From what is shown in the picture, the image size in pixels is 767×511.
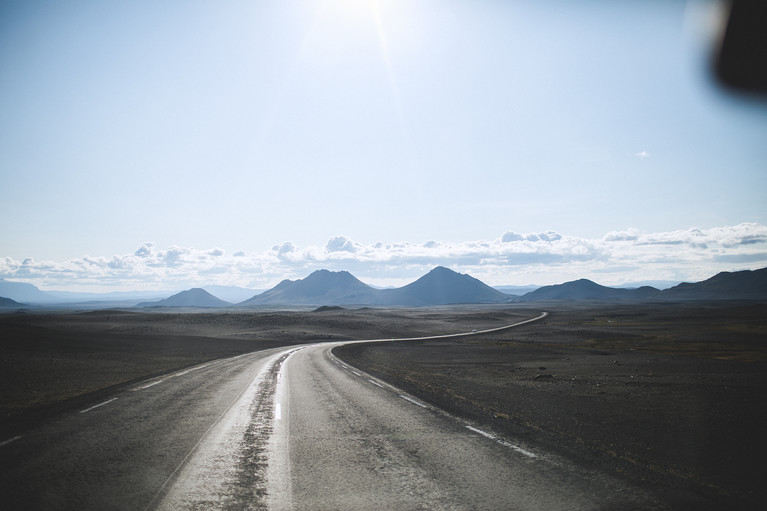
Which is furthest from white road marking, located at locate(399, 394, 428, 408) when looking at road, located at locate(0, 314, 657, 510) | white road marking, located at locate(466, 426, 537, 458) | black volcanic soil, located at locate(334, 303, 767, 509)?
white road marking, located at locate(466, 426, 537, 458)

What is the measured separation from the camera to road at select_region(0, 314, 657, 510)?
5.50 m

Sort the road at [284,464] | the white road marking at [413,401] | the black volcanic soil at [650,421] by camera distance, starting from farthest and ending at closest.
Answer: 1. the white road marking at [413,401]
2. the black volcanic soil at [650,421]
3. the road at [284,464]

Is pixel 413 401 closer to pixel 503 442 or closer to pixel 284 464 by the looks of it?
pixel 503 442

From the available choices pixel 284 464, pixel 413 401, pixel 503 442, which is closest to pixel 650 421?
pixel 503 442

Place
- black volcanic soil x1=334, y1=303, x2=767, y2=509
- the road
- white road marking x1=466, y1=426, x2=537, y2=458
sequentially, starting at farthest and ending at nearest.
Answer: white road marking x1=466, y1=426, x2=537, y2=458 < black volcanic soil x1=334, y1=303, x2=767, y2=509 < the road

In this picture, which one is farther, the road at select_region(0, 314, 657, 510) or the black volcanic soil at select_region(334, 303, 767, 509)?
the black volcanic soil at select_region(334, 303, 767, 509)

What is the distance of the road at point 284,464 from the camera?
18.0ft

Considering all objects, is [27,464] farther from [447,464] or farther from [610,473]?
[610,473]

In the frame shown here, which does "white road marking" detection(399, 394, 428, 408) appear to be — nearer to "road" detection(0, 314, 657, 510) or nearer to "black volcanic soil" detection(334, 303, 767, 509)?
"road" detection(0, 314, 657, 510)

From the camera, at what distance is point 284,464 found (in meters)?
7.02

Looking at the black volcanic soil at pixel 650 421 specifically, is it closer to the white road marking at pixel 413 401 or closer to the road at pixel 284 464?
the white road marking at pixel 413 401

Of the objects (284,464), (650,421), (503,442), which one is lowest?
(650,421)

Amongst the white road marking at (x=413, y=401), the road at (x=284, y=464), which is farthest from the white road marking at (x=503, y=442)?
the white road marking at (x=413, y=401)

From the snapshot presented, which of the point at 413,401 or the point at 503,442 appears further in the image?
the point at 413,401
